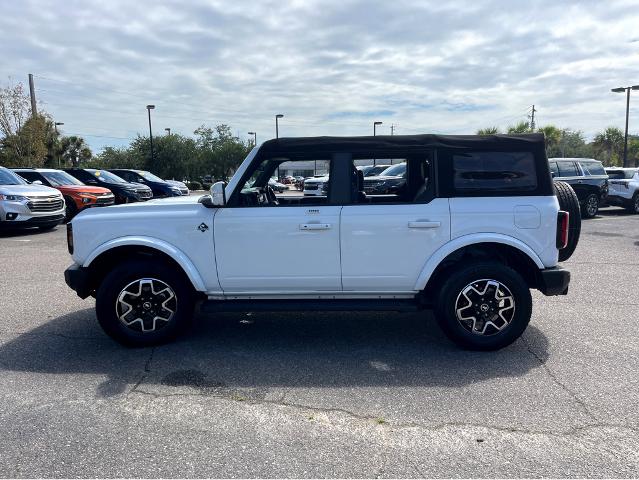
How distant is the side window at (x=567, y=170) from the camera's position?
1499 cm

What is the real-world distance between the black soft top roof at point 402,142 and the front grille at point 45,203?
10.1 metres

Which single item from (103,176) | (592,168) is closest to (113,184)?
(103,176)

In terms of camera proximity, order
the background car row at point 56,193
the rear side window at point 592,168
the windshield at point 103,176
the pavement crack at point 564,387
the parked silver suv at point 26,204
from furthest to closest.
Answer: the windshield at point 103,176 < the rear side window at point 592,168 < the background car row at point 56,193 < the parked silver suv at point 26,204 < the pavement crack at point 564,387

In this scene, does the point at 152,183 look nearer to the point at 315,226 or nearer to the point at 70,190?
the point at 70,190

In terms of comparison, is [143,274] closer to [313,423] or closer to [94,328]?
[94,328]

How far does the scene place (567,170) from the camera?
15086 mm

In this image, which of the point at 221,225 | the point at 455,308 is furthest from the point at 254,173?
the point at 455,308

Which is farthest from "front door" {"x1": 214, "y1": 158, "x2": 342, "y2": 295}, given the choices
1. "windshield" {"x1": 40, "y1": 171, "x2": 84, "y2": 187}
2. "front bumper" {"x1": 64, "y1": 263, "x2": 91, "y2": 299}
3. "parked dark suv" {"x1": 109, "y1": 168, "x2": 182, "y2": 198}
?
"parked dark suv" {"x1": 109, "y1": 168, "x2": 182, "y2": 198}

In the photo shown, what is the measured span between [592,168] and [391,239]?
1379 cm

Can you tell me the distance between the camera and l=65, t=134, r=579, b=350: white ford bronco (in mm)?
4234

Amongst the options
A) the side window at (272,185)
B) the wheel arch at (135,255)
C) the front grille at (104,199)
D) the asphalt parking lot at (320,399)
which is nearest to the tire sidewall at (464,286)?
the asphalt parking lot at (320,399)

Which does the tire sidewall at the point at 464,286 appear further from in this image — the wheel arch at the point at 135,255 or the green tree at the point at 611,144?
the green tree at the point at 611,144

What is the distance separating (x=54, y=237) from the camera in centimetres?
1195

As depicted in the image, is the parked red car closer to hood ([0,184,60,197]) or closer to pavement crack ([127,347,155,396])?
hood ([0,184,60,197])
